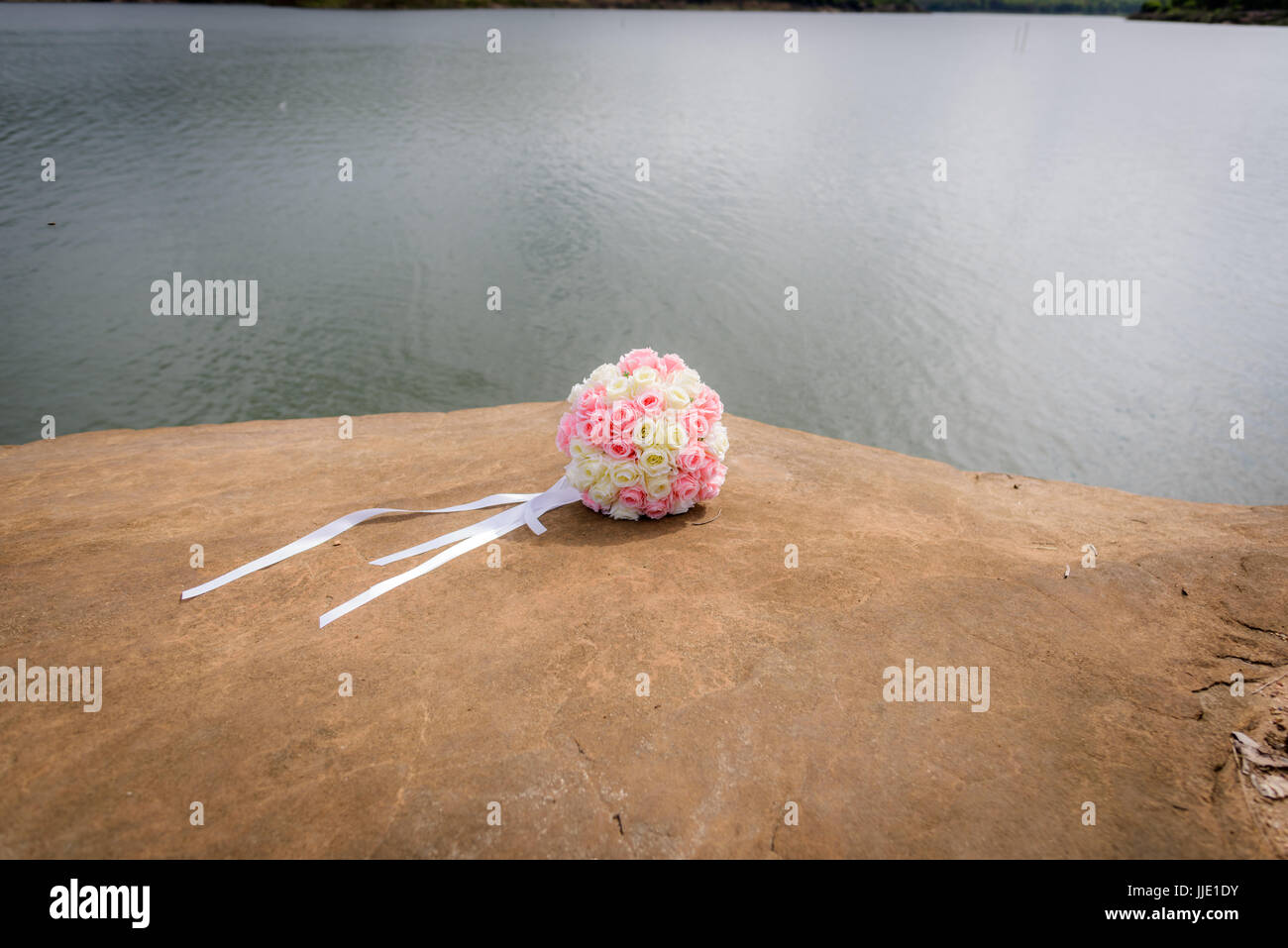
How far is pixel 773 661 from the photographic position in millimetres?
3566

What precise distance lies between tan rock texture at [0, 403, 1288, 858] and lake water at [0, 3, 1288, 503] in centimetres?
365

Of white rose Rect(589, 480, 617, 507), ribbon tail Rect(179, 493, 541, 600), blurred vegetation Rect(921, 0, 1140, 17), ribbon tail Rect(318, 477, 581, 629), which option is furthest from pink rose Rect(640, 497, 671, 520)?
blurred vegetation Rect(921, 0, 1140, 17)

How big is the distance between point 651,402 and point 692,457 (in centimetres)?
49

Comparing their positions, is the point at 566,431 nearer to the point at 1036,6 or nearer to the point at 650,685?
the point at 650,685

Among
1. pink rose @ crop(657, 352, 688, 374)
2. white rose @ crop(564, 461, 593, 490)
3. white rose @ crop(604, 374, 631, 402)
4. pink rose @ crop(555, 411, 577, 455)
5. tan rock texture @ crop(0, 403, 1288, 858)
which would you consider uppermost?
pink rose @ crop(657, 352, 688, 374)

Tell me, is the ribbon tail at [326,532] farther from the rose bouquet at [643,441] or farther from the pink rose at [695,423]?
the pink rose at [695,423]

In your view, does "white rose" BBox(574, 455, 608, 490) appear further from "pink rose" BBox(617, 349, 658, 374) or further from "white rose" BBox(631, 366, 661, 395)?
"pink rose" BBox(617, 349, 658, 374)

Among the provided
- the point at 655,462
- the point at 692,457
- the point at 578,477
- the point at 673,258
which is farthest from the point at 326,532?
the point at 673,258

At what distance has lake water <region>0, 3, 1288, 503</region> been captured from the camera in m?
8.99

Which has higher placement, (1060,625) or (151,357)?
(151,357)

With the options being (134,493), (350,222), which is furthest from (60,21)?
(134,493)

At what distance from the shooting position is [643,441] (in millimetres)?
4961

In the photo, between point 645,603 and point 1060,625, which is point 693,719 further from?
point 1060,625

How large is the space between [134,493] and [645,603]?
450 centimetres
